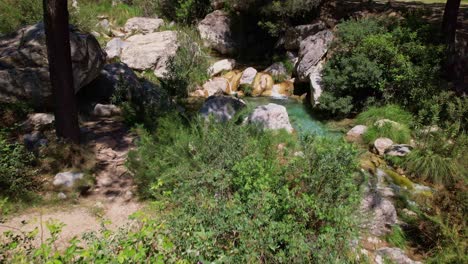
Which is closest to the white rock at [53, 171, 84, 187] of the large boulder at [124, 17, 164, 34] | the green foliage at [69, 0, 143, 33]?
the green foliage at [69, 0, 143, 33]

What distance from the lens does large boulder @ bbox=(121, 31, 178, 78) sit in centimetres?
1270

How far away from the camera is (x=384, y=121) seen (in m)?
8.77

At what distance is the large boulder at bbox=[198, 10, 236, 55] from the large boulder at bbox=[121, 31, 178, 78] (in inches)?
66.2

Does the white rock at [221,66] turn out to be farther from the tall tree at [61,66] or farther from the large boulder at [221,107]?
the tall tree at [61,66]

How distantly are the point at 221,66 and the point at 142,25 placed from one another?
4.78 m

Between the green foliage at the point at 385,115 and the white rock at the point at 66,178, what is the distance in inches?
284

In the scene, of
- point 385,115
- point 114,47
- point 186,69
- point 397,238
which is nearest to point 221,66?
point 186,69

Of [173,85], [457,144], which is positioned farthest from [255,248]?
[173,85]

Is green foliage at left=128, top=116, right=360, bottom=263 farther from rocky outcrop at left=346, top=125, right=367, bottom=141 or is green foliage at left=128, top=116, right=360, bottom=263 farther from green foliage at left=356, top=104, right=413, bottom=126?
green foliage at left=356, top=104, right=413, bottom=126

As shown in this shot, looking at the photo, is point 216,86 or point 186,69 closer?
point 186,69

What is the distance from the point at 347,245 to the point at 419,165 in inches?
177

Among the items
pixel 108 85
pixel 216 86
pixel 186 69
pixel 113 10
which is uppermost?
pixel 113 10

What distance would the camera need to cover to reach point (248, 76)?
42.5 feet

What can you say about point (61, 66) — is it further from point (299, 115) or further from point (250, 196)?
point (299, 115)
